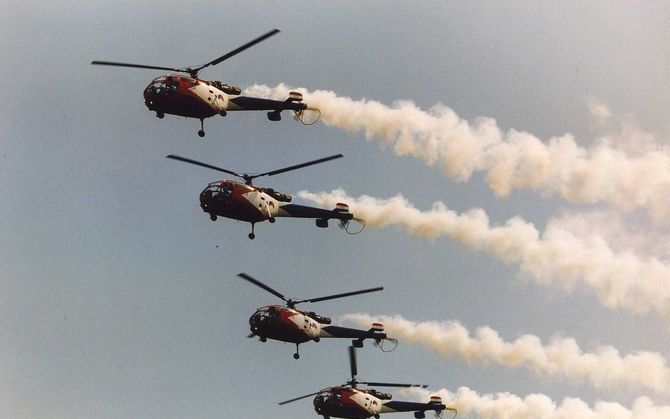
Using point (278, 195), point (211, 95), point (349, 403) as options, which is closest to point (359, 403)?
point (349, 403)

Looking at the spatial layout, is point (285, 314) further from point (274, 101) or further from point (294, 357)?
point (274, 101)

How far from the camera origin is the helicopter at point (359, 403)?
6844 cm

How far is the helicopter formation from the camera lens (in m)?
61.1

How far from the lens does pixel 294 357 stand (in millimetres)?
67500

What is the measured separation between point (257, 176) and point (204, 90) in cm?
638

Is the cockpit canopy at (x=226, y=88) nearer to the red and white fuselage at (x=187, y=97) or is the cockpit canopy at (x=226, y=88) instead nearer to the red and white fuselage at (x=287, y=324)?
the red and white fuselage at (x=187, y=97)

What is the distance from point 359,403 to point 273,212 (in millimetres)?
13079

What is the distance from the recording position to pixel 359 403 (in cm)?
6906

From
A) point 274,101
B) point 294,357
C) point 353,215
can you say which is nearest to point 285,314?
point 294,357

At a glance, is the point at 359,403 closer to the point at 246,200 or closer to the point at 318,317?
the point at 318,317

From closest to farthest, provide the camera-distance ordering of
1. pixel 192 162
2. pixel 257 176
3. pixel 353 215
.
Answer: pixel 192 162 → pixel 257 176 → pixel 353 215

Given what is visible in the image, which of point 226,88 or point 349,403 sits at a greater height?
point 226,88

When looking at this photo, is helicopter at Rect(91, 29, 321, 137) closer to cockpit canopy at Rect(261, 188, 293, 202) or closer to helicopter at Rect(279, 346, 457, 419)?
cockpit canopy at Rect(261, 188, 293, 202)

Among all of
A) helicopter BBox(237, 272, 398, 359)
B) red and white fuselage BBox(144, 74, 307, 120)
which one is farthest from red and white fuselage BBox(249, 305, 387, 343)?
red and white fuselage BBox(144, 74, 307, 120)
